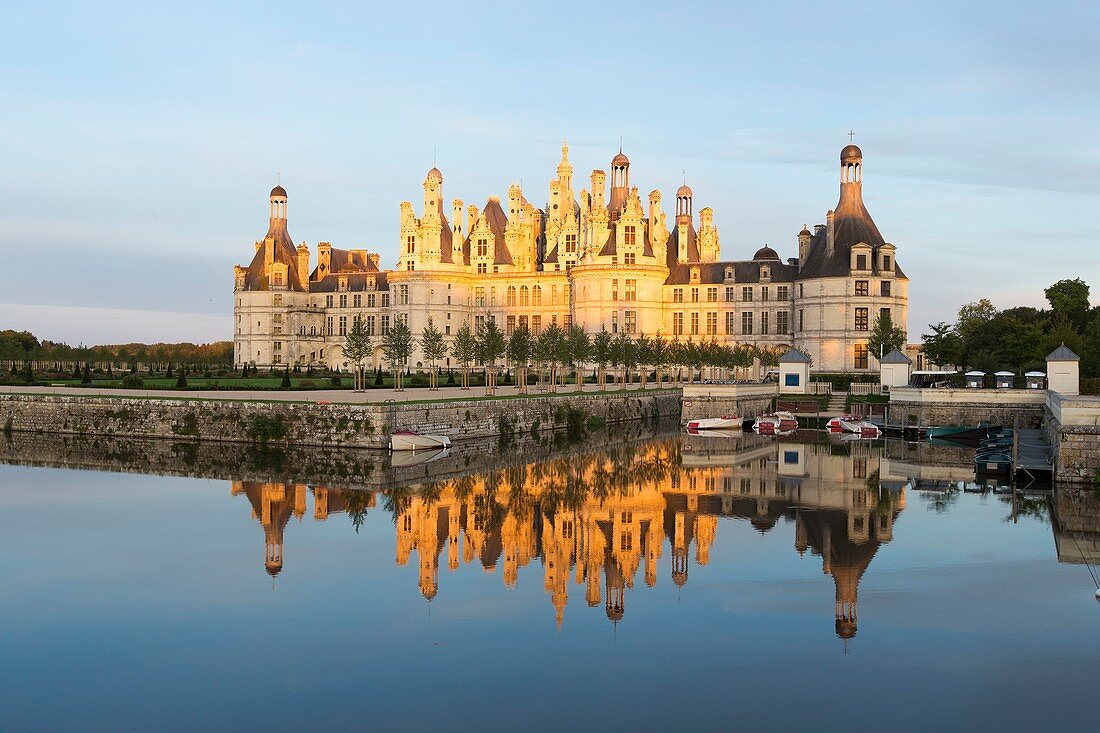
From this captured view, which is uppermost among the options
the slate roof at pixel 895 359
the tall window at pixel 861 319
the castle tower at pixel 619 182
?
the castle tower at pixel 619 182

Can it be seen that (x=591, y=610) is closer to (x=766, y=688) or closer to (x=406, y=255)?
(x=766, y=688)

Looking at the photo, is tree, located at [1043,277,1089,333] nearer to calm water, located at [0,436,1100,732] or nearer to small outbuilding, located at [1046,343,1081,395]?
small outbuilding, located at [1046,343,1081,395]

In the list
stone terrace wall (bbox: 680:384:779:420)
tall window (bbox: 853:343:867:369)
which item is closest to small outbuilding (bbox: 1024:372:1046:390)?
stone terrace wall (bbox: 680:384:779:420)

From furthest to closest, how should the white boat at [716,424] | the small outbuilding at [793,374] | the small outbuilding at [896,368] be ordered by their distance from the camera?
the small outbuilding at [793,374]
the small outbuilding at [896,368]
the white boat at [716,424]

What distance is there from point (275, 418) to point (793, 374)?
31397 mm

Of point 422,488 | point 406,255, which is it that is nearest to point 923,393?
point 422,488

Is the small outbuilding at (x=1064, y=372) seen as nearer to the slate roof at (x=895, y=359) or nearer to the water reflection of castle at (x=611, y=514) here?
the slate roof at (x=895, y=359)

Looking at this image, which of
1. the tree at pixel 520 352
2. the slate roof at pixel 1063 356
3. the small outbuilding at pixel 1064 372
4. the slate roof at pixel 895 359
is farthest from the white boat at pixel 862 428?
the tree at pixel 520 352

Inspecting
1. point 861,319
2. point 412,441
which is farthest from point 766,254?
point 412,441

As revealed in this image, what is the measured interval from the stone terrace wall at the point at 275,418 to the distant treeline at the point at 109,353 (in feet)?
115

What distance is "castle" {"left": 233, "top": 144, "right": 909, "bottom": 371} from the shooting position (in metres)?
66.2

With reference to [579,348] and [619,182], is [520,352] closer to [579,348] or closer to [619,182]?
[579,348]

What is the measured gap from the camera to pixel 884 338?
60.6 m

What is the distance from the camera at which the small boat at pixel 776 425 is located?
1855 inches
